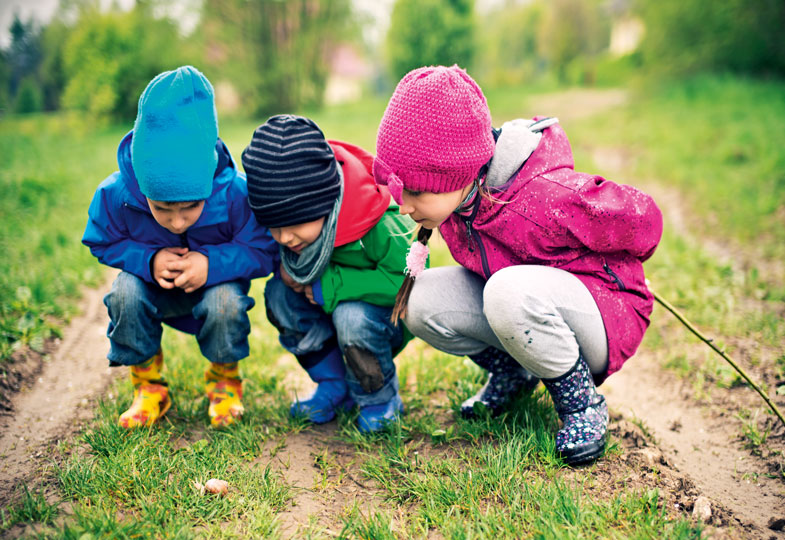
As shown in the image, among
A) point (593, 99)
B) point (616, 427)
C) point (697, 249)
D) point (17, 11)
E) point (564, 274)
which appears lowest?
point (593, 99)

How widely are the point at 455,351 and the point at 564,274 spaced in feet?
1.79

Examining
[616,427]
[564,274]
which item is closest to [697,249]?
[616,427]

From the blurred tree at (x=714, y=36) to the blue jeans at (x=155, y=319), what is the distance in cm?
1299

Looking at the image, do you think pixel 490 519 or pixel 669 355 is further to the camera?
pixel 669 355

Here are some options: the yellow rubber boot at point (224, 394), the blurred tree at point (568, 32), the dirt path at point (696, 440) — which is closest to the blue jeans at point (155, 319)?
the yellow rubber boot at point (224, 394)

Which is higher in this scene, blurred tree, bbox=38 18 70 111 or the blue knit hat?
the blue knit hat

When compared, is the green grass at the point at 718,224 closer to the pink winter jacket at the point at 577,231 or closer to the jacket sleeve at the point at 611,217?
the pink winter jacket at the point at 577,231

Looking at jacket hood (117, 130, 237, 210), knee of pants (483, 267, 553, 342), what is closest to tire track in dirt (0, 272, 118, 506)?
jacket hood (117, 130, 237, 210)

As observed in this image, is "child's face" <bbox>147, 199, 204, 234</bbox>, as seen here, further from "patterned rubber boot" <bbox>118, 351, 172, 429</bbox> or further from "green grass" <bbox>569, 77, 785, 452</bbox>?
"green grass" <bbox>569, 77, 785, 452</bbox>

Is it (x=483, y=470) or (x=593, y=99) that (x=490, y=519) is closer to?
(x=483, y=470)

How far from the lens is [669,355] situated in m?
3.00

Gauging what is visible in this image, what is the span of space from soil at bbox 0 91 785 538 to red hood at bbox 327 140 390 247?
0.81 m

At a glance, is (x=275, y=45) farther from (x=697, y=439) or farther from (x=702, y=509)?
(x=702, y=509)

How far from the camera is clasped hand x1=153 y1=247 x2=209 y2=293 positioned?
7.27 ft
